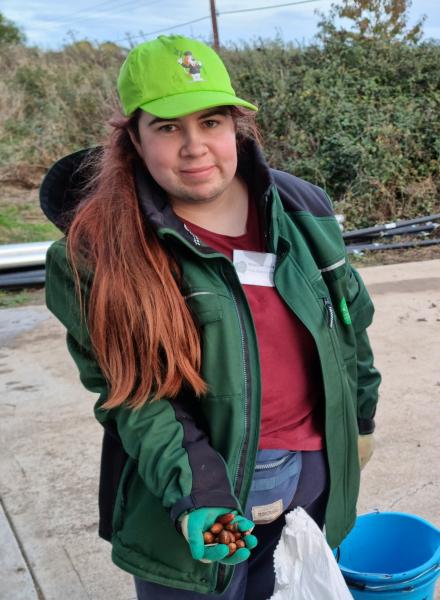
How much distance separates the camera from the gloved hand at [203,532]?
143cm

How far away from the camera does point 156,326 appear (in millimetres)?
1526

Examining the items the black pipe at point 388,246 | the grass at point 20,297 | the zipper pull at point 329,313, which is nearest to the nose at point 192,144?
the zipper pull at point 329,313

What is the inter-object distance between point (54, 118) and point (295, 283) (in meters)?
12.5

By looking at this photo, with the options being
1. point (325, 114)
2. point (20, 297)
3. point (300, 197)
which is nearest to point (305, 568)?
point (300, 197)

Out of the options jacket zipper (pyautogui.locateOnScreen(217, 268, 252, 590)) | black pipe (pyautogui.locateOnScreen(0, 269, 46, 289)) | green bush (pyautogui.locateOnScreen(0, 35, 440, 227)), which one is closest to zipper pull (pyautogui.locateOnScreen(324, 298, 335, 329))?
jacket zipper (pyautogui.locateOnScreen(217, 268, 252, 590))

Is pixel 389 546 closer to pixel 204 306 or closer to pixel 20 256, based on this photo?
pixel 204 306

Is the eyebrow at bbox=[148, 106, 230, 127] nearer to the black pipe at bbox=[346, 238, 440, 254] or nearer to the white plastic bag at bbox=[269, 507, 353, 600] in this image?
the white plastic bag at bbox=[269, 507, 353, 600]

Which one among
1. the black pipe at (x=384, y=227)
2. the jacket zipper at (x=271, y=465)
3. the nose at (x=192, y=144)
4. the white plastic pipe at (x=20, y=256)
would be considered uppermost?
the nose at (x=192, y=144)

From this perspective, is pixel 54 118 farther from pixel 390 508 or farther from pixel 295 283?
pixel 295 283

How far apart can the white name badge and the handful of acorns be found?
1.69 ft

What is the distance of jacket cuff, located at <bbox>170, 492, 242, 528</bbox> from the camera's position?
145cm

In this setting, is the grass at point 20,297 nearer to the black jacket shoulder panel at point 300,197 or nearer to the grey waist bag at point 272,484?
the black jacket shoulder panel at point 300,197

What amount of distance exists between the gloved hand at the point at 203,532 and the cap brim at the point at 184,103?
32.1 inches

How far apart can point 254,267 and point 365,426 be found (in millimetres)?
696
